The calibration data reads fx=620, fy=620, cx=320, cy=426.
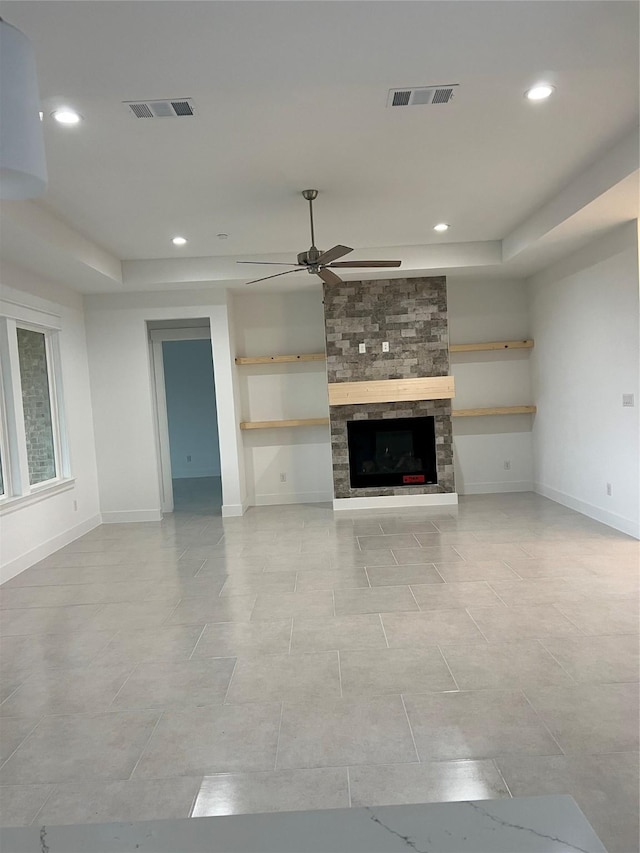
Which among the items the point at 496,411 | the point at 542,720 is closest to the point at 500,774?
the point at 542,720

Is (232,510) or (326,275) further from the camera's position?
(232,510)

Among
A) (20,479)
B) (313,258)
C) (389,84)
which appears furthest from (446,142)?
(20,479)

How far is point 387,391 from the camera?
289 inches

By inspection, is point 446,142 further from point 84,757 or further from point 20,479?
point 20,479

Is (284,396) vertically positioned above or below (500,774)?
above

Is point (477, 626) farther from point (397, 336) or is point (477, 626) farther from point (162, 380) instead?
point (162, 380)

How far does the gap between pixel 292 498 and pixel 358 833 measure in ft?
24.5

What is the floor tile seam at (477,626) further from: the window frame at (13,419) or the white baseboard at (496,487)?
the white baseboard at (496,487)

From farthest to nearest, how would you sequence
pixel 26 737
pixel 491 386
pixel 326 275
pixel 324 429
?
pixel 324 429 < pixel 491 386 < pixel 326 275 < pixel 26 737

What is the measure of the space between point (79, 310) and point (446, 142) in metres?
4.92

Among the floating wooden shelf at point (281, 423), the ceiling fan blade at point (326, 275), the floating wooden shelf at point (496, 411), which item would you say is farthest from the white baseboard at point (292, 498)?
the ceiling fan blade at point (326, 275)

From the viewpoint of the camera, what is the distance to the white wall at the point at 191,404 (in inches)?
433

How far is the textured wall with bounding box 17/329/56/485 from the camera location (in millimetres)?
6035

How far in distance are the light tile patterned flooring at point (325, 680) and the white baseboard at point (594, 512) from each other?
0.45ft
